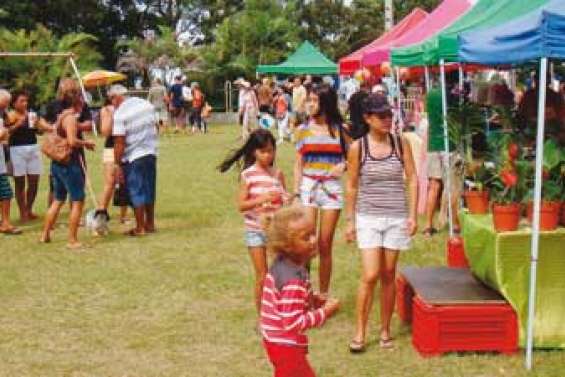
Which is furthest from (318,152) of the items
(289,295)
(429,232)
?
(429,232)

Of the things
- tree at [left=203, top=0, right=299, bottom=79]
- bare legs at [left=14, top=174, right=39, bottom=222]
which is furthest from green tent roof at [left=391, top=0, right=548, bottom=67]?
tree at [left=203, top=0, right=299, bottom=79]

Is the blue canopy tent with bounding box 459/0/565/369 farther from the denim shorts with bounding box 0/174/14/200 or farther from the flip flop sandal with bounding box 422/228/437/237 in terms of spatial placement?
the denim shorts with bounding box 0/174/14/200

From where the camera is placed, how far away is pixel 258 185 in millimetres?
6047

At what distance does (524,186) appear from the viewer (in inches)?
240

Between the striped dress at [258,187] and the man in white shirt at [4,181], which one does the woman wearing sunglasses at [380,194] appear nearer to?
the striped dress at [258,187]

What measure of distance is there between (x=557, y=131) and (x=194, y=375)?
9.84 feet

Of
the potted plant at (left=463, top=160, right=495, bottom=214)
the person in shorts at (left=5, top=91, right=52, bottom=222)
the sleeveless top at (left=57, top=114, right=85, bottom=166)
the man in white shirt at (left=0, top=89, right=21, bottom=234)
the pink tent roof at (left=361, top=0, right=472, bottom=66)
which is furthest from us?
the pink tent roof at (left=361, top=0, right=472, bottom=66)

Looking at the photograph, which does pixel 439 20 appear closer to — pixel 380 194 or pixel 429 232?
pixel 429 232

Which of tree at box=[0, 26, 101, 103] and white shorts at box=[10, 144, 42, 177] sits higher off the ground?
tree at box=[0, 26, 101, 103]

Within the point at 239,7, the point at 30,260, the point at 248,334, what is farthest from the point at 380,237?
the point at 239,7

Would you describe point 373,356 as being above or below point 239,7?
below

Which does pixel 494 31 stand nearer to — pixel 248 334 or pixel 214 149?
pixel 248 334

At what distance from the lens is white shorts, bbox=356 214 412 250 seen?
5.85 m

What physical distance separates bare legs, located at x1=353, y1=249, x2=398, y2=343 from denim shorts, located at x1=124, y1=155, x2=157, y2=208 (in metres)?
4.65
